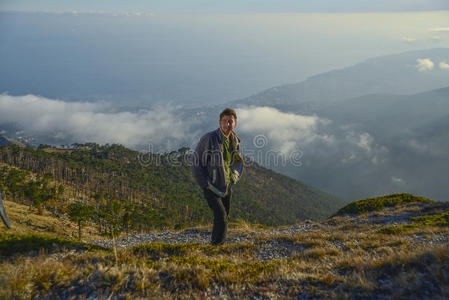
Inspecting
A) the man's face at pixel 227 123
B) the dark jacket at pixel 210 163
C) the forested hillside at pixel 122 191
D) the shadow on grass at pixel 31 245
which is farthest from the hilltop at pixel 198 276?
the forested hillside at pixel 122 191

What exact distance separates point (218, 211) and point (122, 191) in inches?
2646

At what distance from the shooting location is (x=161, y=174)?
9425 cm

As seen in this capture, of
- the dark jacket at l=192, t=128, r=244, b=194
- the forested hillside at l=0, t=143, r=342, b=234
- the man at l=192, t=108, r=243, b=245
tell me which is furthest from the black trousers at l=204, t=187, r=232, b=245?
the forested hillside at l=0, t=143, r=342, b=234

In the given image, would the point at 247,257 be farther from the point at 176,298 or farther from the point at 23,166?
the point at 23,166

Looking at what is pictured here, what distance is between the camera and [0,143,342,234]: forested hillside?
1641 inches

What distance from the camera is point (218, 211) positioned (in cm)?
620

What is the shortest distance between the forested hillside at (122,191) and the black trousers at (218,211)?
19.6 m

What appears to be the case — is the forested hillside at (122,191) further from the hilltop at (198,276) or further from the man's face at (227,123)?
the man's face at (227,123)

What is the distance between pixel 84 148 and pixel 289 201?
9462 cm

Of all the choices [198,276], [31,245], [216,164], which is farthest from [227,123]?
[31,245]

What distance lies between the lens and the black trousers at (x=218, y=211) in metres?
6.10

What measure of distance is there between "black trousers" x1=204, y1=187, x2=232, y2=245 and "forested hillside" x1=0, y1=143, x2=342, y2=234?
64.2 feet

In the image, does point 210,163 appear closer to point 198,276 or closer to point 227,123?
point 227,123

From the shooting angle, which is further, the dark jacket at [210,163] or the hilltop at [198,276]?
the dark jacket at [210,163]
